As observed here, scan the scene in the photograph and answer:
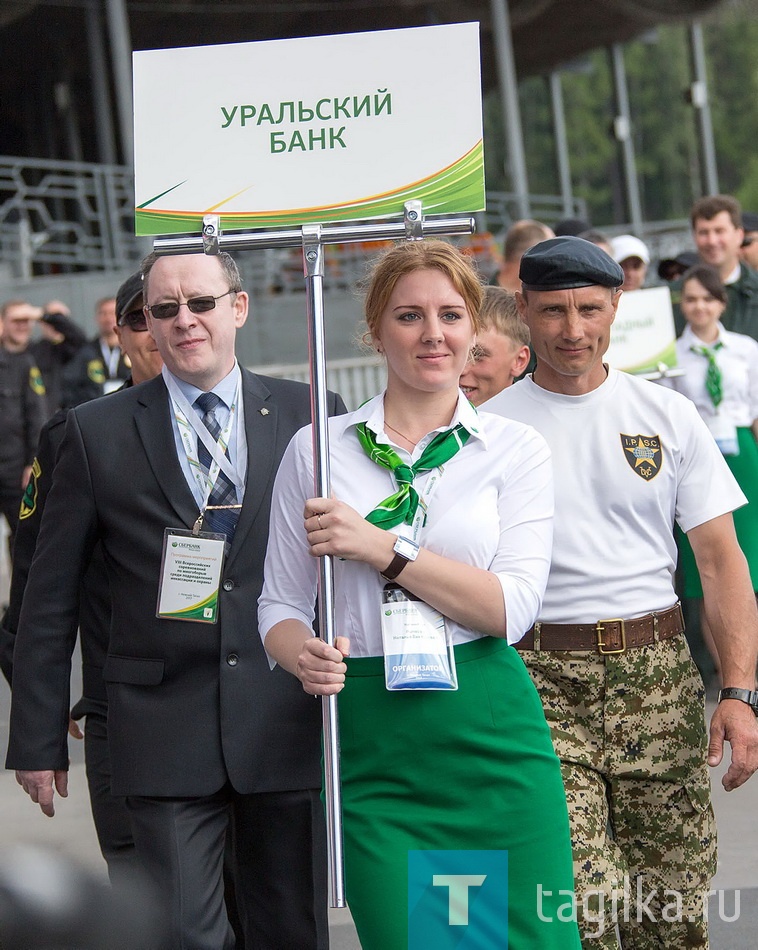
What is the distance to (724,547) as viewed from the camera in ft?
11.8

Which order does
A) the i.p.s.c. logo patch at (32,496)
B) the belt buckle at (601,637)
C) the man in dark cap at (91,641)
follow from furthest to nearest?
the i.p.s.c. logo patch at (32,496)
the man in dark cap at (91,641)
the belt buckle at (601,637)

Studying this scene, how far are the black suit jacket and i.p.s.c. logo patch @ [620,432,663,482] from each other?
834 mm

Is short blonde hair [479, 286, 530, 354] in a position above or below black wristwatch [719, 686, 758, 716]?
above

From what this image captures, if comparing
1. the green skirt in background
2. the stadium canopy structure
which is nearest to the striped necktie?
the green skirt in background

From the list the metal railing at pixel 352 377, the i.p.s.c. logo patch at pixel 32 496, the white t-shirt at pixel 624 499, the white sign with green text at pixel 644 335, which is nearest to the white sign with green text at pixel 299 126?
the white t-shirt at pixel 624 499

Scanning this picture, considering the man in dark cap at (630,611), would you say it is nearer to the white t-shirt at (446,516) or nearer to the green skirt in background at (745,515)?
the white t-shirt at (446,516)

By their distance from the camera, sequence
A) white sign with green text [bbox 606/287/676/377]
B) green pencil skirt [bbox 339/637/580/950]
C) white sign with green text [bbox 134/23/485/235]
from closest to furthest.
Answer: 1. green pencil skirt [bbox 339/637/580/950]
2. white sign with green text [bbox 134/23/485/235]
3. white sign with green text [bbox 606/287/676/377]

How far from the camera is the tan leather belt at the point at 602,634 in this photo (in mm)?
3607

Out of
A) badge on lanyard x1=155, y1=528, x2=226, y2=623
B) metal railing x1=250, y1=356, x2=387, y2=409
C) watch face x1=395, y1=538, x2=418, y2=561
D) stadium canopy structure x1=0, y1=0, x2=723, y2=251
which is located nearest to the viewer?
watch face x1=395, y1=538, x2=418, y2=561

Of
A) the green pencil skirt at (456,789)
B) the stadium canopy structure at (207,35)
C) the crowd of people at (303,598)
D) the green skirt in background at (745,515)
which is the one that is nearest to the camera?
the green pencil skirt at (456,789)

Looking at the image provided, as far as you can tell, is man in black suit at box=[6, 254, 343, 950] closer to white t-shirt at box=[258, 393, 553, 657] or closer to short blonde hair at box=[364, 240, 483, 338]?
white t-shirt at box=[258, 393, 553, 657]

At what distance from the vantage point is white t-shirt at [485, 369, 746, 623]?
3619 millimetres

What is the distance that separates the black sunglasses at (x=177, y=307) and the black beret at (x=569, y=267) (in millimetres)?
778

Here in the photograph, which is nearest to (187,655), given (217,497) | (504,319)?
(217,497)
